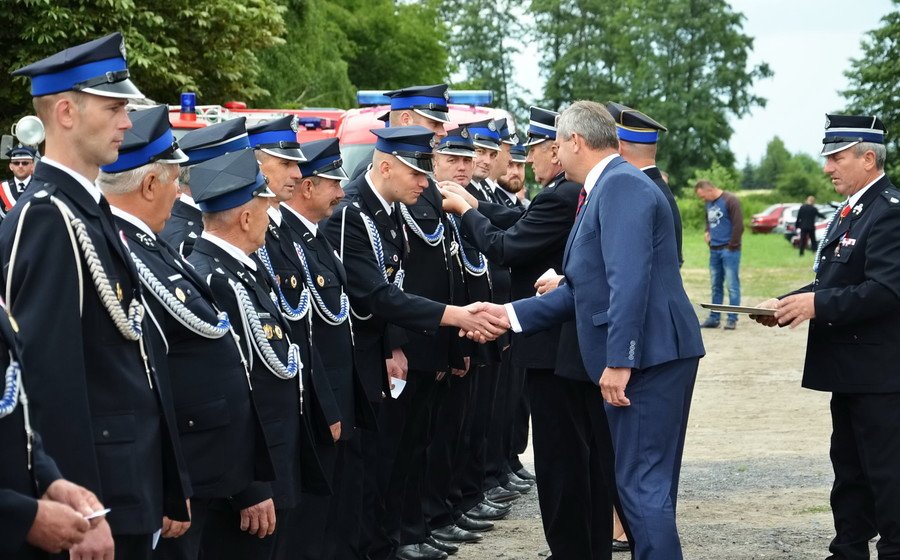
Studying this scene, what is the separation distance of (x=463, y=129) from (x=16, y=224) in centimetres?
481

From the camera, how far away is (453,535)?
26.0 ft

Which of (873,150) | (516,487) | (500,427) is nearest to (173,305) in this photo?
(873,150)

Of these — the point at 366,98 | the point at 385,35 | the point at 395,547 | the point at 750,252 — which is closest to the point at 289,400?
the point at 395,547

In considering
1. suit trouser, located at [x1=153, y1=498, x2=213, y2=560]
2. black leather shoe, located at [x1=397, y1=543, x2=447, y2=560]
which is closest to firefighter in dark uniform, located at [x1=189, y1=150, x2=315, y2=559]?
suit trouser, located at [x1=153, y1=498, x2=213, y2=560]

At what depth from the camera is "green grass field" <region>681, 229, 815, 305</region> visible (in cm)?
2653

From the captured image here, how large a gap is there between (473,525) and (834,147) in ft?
10.5

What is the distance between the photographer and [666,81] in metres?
73.1

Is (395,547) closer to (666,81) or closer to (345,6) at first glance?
(345,6)

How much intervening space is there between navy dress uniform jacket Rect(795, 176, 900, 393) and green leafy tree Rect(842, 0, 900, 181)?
34292mm

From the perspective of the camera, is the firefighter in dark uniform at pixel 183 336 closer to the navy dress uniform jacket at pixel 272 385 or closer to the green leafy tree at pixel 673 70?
the navy dress uniform jacket at pixel 272 385

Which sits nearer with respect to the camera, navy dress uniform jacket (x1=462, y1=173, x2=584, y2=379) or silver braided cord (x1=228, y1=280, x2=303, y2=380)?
silver braided cord (x1=228, y1=280, x2=303, y2=380)

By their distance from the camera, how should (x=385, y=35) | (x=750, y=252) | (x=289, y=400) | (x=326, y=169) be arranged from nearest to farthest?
(x=289, y=400) < (x=326, y=169) < (x=750, y=252) < (x=385, y=35)

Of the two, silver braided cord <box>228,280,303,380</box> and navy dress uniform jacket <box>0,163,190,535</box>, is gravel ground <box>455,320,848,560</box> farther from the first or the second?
navy dress uniform jacket <box>0,163,190,535</box>

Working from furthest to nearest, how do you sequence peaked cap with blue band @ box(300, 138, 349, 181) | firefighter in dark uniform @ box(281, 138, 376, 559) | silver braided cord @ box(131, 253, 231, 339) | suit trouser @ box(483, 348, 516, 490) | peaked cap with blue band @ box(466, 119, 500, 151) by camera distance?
suit trouser @ box(483, 348, 516, 490), peaked cap with blue band @ box(466, 119, 500, 151), peaked cap with blue band @ box(300, 138, 349, 181), firefighter in dark uniform @ box(281, 138, 376, 559), silver braided cord @ box(131, 253, 231, 339)
